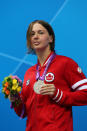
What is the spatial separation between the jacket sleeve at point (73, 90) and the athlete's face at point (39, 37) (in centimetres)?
26

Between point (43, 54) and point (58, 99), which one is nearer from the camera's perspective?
point (58, 99)

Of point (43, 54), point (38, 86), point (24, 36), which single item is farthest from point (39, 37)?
point (24, 36)

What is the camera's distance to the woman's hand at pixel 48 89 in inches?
65.3

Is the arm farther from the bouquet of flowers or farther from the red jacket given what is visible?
the bouquet of flowers

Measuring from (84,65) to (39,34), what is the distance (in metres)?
1.04

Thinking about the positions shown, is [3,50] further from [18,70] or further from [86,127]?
[86,127]

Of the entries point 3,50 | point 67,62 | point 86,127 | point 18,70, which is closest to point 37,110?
point 67,62

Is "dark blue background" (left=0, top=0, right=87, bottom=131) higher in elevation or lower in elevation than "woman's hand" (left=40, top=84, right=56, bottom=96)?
higher

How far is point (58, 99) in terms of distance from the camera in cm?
171

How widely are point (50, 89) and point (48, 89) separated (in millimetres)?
14

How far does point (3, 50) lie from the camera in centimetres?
330

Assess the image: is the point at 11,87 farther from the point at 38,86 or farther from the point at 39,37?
the point at 39,37

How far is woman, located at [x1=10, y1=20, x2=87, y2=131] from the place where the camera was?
5.65 ft

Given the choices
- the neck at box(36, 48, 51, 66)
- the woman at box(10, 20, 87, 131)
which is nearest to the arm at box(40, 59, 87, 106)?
the woman at box(10, 20, 87, 131)
